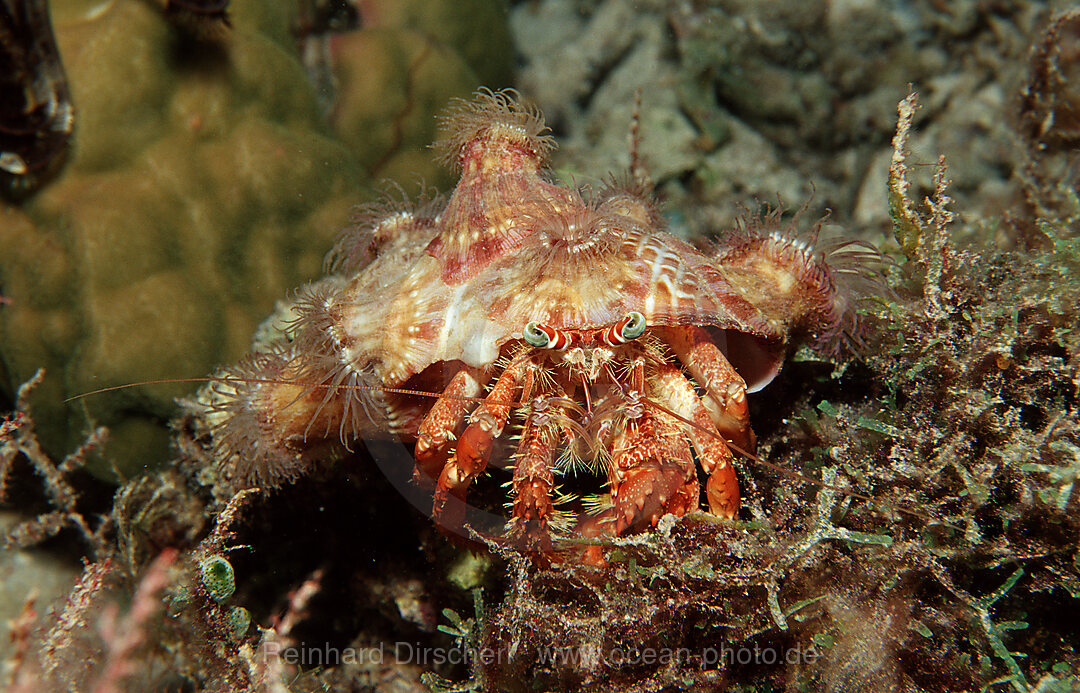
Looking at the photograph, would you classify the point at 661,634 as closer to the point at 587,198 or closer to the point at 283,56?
the point at 587,198

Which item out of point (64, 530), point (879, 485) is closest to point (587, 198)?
point (879, 485)

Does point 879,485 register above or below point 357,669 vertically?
above

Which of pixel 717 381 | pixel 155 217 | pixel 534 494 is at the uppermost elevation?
pixel 155 217

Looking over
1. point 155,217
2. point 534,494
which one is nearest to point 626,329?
point 534,494

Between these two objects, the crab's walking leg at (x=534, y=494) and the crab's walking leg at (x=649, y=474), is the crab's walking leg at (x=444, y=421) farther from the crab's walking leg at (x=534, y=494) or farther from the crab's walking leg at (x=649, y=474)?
the crab's walking leg at (x=649, y=474)

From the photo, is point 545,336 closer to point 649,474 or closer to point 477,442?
point 477,442

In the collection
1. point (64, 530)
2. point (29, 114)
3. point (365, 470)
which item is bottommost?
point (64, 530)

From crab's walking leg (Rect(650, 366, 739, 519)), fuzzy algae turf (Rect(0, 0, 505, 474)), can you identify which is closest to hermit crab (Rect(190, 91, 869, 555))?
crab's walking leg (Rect(650, 366, 739, 519))
